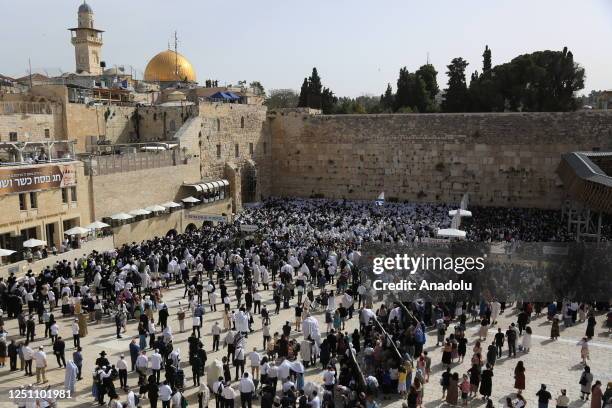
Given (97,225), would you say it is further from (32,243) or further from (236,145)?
(236,145)

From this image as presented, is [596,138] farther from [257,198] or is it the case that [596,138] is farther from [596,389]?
[596,389]

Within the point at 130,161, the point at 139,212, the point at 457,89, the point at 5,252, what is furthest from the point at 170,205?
the point at 457,89

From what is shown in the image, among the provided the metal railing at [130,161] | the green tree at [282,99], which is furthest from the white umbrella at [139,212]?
the green tree at [282,99]

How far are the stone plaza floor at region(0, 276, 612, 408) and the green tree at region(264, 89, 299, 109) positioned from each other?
2299 inches

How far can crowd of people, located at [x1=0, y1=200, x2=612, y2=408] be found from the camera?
10359mm

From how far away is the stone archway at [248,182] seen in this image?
3438 centimetres

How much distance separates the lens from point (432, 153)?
1309 inches

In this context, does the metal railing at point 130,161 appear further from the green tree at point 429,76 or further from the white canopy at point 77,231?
the green tree at point 429,76

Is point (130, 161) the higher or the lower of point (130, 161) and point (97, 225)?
the higher

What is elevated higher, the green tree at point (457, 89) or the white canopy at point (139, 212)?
the green tree at point (457, 89)

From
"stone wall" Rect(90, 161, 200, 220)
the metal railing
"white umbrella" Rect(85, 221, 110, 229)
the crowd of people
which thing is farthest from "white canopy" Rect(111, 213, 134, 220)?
the crowd of people

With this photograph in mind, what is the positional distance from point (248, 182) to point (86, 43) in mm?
24552

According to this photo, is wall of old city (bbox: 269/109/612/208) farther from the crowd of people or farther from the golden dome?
the golden dome

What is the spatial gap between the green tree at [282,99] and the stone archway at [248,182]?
3743cm
